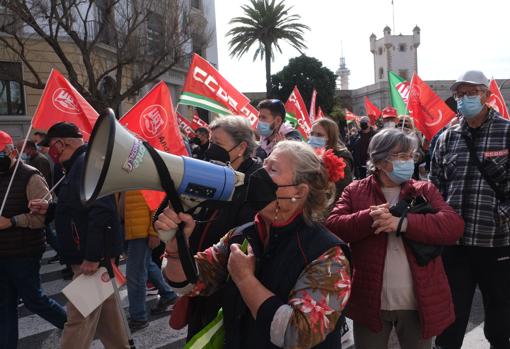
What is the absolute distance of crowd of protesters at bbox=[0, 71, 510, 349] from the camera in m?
1.71

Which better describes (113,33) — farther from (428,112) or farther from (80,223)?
(80,223)

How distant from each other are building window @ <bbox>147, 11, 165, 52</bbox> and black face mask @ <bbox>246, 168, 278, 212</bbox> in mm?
13720

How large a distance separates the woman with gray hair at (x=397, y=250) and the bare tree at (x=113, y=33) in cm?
1141

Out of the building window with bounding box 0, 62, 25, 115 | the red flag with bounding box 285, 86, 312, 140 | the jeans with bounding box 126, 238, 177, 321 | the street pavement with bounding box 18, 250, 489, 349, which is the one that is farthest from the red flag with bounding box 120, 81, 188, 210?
the building window with bounding box 0, 62, 25, 115

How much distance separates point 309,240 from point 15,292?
2919mm

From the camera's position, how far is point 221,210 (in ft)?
6.19

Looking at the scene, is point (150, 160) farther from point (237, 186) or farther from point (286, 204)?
point (286, 204)

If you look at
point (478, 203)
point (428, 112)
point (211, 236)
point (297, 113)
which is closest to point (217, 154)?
point (211, 236)

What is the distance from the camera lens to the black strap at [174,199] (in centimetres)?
153

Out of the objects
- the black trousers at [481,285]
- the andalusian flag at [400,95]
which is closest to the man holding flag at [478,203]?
the black trousers at [481,285]

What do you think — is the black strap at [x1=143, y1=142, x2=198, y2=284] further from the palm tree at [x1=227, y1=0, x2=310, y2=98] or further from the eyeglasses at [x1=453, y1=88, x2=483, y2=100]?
the palm tree at [x1=227, y1=0, x2=310, y2=98]

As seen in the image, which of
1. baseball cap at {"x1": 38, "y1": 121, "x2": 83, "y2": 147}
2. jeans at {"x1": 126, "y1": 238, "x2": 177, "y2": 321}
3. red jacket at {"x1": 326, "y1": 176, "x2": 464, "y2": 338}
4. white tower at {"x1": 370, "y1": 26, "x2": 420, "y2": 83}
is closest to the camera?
red jacket at {"x1": 326, "y1": 176, "x2": 464, "y2": 338}

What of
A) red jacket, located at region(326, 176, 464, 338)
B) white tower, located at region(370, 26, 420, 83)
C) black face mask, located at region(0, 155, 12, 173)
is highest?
white tower, located at region(370, 26, 420, 83)

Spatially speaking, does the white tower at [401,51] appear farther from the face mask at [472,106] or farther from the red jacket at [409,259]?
the red jacket at [409,259]
